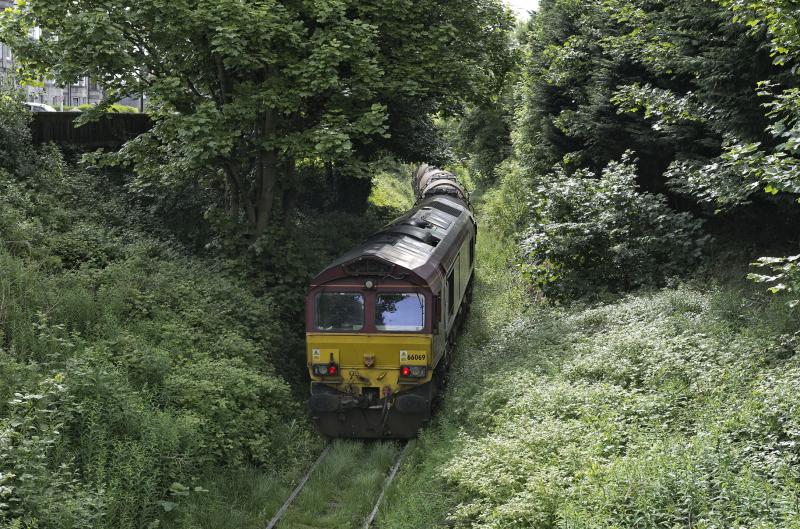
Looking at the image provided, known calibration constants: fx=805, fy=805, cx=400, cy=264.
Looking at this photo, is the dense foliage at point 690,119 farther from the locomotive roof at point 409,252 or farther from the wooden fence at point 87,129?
the wooden fence at point 87,129

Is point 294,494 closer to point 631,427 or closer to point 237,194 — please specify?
point 631,427

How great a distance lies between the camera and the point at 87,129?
62.8 feet

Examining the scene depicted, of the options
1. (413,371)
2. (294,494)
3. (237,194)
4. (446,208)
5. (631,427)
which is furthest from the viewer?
(446,208)

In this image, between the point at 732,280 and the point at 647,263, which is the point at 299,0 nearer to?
the point at 647,263

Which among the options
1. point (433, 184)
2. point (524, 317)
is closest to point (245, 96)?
point (524, 317)

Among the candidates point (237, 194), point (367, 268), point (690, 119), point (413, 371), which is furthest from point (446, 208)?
point (413, 371)

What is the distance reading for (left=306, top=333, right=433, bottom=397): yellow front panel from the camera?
12.3m

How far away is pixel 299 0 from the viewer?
48.0 feet

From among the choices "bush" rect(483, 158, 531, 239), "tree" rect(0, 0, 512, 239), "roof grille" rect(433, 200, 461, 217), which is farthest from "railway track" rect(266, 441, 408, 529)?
"bush" rect(483, 158, 531, 239)

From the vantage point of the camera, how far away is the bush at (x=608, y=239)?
1493cm

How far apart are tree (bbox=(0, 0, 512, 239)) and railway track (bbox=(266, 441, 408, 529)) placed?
5.23 m

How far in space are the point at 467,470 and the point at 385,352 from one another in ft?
12.2

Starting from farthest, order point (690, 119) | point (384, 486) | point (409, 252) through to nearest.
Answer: point (690, 119) < point (409, 252) < point (384, 486)

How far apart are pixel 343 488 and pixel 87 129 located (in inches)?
486
